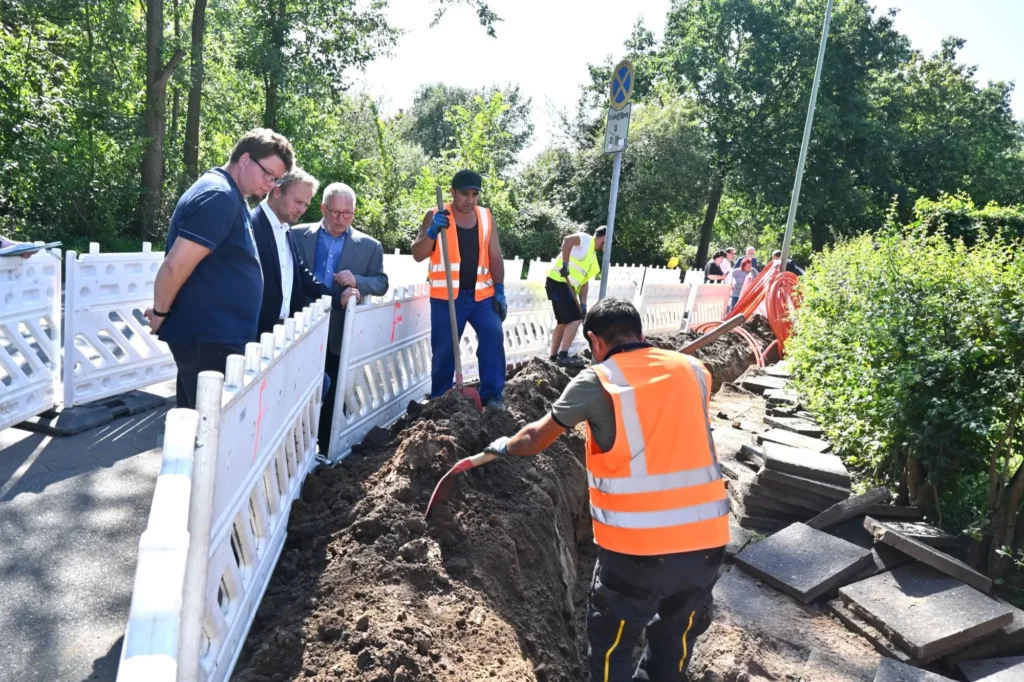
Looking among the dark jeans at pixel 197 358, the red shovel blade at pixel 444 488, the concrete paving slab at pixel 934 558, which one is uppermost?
the dark jeans at pixel 197 358

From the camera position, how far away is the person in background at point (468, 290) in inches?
227

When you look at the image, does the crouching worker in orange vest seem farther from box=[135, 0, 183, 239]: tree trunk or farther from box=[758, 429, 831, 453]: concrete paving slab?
box=[135, 0, 183, 239]: tree trunk

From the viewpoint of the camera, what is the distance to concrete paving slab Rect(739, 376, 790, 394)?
9609 mm

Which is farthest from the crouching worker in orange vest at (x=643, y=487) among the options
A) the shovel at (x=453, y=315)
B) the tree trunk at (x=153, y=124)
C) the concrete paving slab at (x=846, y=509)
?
the tree trunk at (x=153, y=124)

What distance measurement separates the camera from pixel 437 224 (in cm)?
553

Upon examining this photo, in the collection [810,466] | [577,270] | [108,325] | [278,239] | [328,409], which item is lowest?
[810,466]

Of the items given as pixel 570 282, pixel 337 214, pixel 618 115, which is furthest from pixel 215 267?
pixel 570 282

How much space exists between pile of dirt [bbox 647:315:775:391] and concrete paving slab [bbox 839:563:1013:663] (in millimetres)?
6031

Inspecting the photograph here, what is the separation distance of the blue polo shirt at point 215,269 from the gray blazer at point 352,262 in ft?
5.20

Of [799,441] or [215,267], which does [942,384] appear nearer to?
[799,441]

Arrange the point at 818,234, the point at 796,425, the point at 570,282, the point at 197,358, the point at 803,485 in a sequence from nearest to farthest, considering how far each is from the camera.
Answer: the point at 197,358
the point at 803,485
the point at 796,425
the point at 570,282
the point at 818,234

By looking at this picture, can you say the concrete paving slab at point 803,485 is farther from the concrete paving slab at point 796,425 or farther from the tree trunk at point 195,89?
the tree trunk at point 195,89

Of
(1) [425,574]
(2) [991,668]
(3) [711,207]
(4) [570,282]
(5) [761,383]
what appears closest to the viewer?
(1) [425,574]

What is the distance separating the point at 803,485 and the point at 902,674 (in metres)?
1.77
